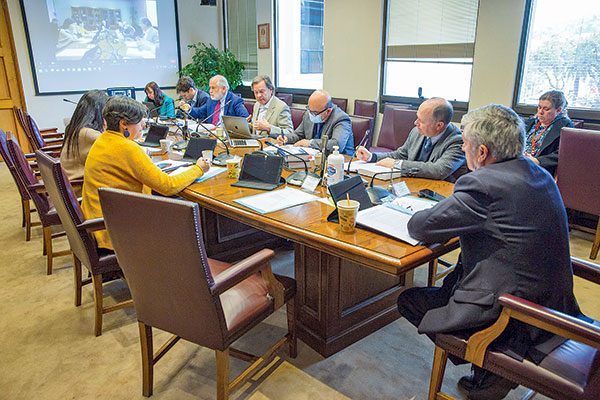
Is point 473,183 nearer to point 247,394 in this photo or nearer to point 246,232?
point 247,394

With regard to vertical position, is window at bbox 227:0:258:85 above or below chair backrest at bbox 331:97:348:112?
above

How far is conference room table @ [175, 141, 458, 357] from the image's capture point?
4.44ft

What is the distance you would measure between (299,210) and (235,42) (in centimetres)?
637

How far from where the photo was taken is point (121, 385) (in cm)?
174

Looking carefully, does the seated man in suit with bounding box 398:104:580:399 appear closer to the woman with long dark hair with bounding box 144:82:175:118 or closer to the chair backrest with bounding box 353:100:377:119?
the chair backrest with bounding box 353:100:377:119

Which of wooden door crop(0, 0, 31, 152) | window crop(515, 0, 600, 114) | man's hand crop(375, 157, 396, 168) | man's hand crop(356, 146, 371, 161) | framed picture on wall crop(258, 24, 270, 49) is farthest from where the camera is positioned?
framed picture on wall crop(258, 24, 270, 49)

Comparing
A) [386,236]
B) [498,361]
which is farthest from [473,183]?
[498,361]

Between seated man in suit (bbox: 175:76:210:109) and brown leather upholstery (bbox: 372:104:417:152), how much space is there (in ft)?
6.79

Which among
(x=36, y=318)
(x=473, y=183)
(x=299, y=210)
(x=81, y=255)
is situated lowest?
(x=36, y=318)

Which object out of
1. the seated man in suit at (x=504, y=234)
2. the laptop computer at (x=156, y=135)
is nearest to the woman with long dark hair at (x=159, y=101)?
the laptop computer at (x=156, y=135)

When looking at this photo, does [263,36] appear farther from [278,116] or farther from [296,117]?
[278,116]

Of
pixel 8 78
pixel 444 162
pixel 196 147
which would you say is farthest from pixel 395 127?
pixel 8 78

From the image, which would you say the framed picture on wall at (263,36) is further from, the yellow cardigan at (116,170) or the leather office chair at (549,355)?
the leather office chair at (549,355)

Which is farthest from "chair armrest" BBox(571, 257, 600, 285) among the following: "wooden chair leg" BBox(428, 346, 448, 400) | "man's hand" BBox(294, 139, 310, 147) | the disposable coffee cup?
"man's hand" BBox(294, 139, 310, 147)
